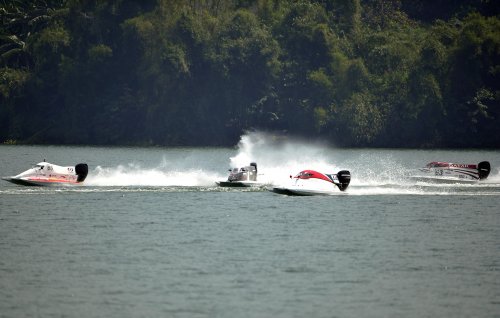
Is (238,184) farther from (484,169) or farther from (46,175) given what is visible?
(484,169)

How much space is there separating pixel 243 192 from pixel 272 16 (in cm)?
9747

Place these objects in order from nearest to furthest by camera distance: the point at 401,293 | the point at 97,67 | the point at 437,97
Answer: the point at 401,293, the point at 437,97, the point at 97,67

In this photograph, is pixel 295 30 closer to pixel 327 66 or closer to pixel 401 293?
pixel 327 66

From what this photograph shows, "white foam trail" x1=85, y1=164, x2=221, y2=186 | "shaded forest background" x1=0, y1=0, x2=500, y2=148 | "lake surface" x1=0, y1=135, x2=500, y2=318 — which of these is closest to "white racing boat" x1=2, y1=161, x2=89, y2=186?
"lake surface" x1=0, y1=135, x2=500, y2=318

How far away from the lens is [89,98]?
553 ft

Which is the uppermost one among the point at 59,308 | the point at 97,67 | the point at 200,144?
the point at 97,67

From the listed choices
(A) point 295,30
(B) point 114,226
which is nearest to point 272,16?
(A) point 295,30

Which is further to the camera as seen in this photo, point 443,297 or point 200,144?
point 200,144

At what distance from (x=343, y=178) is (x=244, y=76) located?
93.0 meters

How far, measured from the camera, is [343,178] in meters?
71.3

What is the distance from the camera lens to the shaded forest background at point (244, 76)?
156 metres

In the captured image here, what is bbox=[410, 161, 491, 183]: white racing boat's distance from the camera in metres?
83.3

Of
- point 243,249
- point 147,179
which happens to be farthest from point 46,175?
point 243,249

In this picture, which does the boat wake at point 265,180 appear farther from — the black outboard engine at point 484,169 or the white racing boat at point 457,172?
the black outboard engine at point 484,169
